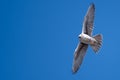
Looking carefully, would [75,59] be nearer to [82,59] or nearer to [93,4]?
[82,59]

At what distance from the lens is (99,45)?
47.6ft

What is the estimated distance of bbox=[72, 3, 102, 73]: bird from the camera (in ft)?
47.4

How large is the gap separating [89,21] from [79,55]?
3.32 ft

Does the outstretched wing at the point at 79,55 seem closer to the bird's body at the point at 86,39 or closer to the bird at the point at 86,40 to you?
the bird at the point at 86,40

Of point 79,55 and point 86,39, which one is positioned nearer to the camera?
point 86,39

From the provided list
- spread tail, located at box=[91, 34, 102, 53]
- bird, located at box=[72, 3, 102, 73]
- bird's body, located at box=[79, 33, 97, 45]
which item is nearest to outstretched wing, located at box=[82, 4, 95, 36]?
bird, located at box=[72, 3, 102, 73]

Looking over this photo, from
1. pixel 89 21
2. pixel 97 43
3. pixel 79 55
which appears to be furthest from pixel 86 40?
pixel 79 55

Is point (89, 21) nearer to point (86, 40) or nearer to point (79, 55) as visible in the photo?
point (86, 40)

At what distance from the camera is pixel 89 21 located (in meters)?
14.7

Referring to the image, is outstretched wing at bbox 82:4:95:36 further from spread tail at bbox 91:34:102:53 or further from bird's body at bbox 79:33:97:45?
spread tail at bbox 91:34:102:53

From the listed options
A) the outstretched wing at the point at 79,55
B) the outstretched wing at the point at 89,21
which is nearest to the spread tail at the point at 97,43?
the outstretched wing at the point at 89,21

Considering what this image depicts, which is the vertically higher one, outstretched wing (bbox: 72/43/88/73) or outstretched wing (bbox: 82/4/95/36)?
outstretched wing (bbox: 82/4/95/36)

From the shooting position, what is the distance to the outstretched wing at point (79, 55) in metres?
14.9

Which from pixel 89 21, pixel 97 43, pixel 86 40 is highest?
pixel 89 21
